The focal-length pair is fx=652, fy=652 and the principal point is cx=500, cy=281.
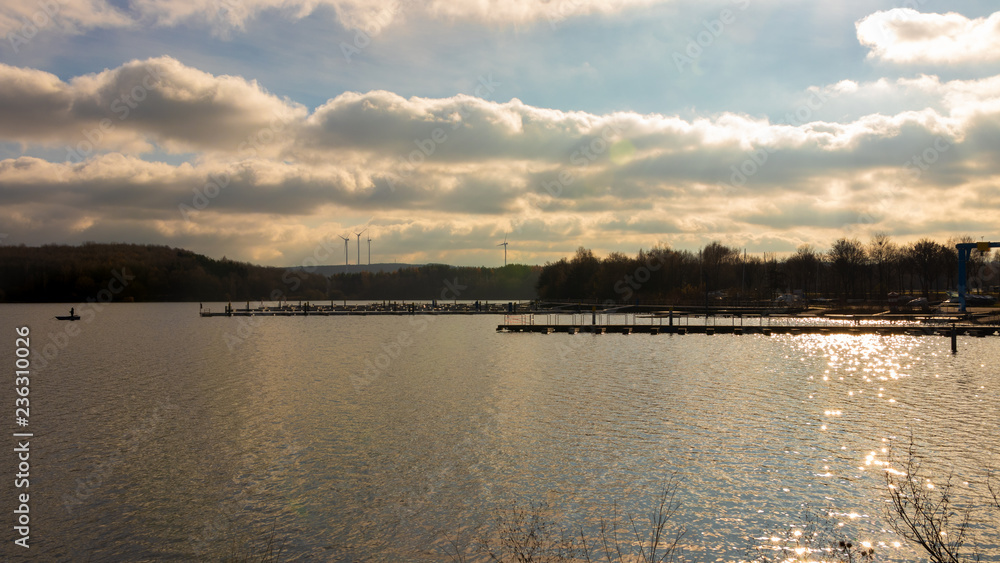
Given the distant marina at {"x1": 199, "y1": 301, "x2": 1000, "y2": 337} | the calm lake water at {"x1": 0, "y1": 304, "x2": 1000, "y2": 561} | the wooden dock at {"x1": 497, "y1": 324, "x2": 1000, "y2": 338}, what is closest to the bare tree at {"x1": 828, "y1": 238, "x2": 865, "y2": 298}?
the distant marina at {"x1": 199, "y1": 301, "x2": 1000, "y2": 337}

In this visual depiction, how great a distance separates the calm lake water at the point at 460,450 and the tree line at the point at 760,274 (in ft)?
264

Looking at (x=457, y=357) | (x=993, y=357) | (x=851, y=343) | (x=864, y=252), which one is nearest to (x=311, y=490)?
(x=457, y=357)

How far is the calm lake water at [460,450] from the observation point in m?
16.8

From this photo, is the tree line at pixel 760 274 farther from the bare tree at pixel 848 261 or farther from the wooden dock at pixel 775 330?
the wooden dock at pixel 775 330

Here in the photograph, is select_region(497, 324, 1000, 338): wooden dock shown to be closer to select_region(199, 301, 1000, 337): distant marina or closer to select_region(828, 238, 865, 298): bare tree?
select_region(199, 301, 1000, 337): distant marina

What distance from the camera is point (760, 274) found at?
159 meters

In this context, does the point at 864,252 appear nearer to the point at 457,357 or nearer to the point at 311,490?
the point at 457,357

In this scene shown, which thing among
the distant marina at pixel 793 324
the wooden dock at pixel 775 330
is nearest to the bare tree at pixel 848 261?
the distant marina at pixel 793 324

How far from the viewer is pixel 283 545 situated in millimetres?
15766

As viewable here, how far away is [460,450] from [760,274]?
149598 millimetres

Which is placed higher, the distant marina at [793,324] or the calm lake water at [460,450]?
the distant marina at [793,324]

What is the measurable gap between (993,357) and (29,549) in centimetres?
6406

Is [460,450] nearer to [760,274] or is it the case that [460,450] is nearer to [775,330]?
[775,330]

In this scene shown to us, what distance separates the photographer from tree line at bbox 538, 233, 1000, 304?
→ 127312mm
